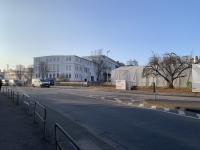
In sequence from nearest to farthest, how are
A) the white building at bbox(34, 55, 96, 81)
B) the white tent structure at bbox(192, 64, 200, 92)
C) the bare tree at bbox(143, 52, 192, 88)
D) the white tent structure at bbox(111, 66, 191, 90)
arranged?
the white tent structure at bbox(192, 64, 200, 92) < the bare tree at bbox(143, 52, 192, 88) < the white tent structure at bbox(111, 66, 191, 90) < the white building at bbox(34, 55, 96, 81)

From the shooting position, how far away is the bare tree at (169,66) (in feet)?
181

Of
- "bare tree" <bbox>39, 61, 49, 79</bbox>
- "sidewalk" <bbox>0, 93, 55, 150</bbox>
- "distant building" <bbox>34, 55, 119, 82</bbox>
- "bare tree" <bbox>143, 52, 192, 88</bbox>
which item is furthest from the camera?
"distant building" <bbox>34, 55, 119, 82</bbox>

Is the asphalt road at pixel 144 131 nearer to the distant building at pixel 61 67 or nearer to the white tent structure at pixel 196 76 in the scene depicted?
the white tent structure at pixel 196 76

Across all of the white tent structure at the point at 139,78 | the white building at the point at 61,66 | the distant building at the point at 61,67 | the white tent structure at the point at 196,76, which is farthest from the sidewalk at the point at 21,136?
the white building at the point at 61,66

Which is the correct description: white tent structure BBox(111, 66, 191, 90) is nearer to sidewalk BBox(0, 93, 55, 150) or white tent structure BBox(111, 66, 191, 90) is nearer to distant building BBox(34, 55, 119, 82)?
sidewalk BBox(0, 93, 55, 150)

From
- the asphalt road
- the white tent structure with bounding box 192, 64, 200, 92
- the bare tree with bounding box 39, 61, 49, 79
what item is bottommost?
the asphalt road

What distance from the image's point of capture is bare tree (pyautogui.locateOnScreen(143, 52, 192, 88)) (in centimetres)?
5531

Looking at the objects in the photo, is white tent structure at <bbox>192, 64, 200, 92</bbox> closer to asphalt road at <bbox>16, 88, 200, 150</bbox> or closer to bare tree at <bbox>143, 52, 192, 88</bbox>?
bare tree at <bbox>143, 52, 192, 88</bbox>

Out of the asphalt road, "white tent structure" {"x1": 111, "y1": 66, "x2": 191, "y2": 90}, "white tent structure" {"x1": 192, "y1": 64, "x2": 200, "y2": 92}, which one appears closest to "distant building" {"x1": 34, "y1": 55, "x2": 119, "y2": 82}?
"white tent structure" {"x1": 111, "y1": 66, "x2": 191, "y2": 90}

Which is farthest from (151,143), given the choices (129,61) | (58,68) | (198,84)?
(129,61)

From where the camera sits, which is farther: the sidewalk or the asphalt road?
the asphalt road

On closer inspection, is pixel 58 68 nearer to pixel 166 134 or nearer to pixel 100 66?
pixel 100 66

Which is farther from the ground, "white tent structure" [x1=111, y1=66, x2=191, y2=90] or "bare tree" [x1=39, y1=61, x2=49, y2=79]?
"bare tree" [x1=39, y1=61, x2=49, y2=79]

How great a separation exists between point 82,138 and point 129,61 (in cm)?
16859
